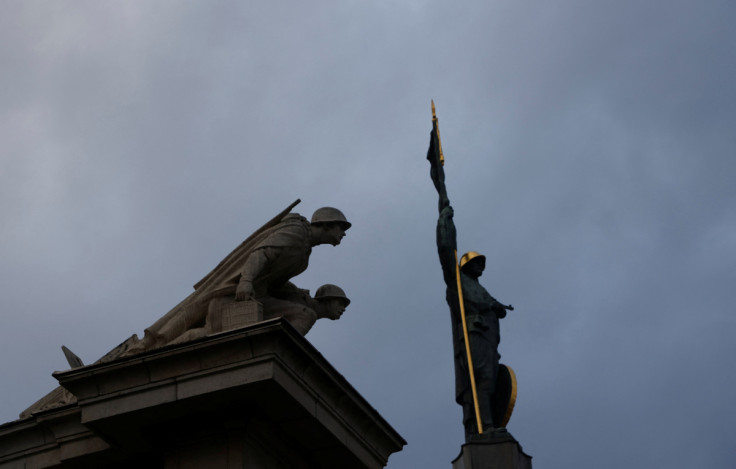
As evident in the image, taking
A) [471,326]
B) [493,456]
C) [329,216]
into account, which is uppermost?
[471,326]

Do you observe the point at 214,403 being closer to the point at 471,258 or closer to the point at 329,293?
the point at 329,293

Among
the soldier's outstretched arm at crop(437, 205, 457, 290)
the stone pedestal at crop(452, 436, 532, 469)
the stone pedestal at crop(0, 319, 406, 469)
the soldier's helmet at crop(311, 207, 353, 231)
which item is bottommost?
the stone pedestal at crop(0, 319, 406, 469)

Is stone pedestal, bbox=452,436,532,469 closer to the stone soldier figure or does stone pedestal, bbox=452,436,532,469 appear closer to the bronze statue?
the bronze statue

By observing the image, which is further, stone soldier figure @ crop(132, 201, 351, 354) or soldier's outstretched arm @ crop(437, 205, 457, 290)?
soldier's outstretched arm @ crop(437, 205, 457, 290)

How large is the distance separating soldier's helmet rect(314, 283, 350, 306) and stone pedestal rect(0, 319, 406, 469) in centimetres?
158

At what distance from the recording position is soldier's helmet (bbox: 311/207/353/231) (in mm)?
11873

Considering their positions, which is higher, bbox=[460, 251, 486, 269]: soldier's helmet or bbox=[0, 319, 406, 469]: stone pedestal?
bbox=[460, 251, 486, 269]: soldier's helmet

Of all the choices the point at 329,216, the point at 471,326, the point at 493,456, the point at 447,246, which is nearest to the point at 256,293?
the point at 329,216

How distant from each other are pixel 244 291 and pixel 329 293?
1.35 meters

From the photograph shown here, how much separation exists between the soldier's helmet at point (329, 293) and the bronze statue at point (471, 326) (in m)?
8.02

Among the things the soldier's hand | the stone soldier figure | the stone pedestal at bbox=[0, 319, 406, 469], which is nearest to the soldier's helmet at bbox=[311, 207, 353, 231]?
the stone soldier figure

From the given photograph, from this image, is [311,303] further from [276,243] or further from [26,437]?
[26,437]

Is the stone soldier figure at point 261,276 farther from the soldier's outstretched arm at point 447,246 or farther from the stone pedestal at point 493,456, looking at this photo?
the soldier's outstretched arm at point 447,246

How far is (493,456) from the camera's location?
1878cm
